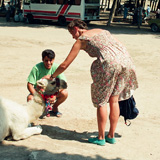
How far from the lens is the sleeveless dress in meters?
3.94

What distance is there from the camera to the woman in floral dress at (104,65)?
3945mm

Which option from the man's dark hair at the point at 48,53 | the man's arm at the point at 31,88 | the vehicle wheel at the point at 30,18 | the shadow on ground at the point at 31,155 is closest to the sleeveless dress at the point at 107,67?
the shadow on ground at the point at 31,155

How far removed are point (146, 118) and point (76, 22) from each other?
2551 mm

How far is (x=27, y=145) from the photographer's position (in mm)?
4234

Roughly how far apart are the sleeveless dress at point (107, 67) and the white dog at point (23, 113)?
2.07ft

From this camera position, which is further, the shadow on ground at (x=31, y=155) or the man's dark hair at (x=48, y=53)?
the man's dark hair at (x=48, y=53)

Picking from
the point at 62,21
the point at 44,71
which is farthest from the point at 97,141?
the point at 62,21

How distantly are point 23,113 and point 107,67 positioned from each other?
4.70ft

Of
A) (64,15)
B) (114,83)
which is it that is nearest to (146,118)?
(114,83)

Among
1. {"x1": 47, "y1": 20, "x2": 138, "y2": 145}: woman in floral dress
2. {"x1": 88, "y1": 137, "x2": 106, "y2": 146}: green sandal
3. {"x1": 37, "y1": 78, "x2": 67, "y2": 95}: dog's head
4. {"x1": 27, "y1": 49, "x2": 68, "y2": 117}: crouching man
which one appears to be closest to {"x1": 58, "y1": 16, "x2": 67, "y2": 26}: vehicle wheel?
{"x1": 27, "y1": 49, "x2": 68, "y2": 117}: crouching man

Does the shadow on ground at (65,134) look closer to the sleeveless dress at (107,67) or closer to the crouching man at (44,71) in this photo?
the crouching man at (44,71)

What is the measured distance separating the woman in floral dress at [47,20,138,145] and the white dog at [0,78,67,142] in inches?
16.6

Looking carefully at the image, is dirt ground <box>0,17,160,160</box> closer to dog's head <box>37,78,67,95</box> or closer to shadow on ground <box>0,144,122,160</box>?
shadow on ground <box>0,144,122,160</box>

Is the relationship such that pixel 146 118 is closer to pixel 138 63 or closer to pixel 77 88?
pixel 77 88
